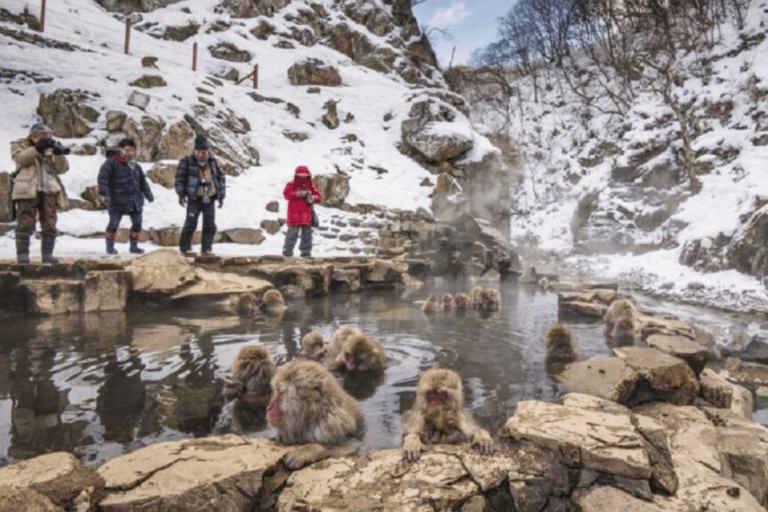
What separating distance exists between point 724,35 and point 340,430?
98.6 ft

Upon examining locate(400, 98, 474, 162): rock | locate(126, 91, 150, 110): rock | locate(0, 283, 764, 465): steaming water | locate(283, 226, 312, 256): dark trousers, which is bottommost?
locate(0, 283, 764, 465): steaming water

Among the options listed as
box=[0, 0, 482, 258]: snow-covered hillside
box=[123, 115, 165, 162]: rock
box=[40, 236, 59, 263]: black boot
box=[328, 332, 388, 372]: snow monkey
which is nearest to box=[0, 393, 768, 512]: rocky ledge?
box=[328, 332, 388, 372]: snow monkey

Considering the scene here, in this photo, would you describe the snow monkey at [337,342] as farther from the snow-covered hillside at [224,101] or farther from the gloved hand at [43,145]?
the snow-covered hillside at [224,101]

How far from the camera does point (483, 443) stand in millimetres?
2438

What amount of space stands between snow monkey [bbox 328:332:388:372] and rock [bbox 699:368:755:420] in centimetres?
261

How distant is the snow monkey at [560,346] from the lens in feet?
14.8

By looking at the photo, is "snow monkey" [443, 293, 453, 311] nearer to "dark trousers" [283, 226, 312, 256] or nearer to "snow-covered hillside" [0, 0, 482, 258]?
"dark trousers" [283, 226, 312, 256]

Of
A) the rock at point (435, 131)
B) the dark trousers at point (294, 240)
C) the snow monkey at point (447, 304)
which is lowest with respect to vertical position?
the snow monkey at point (447, 304)

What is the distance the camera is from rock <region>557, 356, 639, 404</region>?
3334 millimetres

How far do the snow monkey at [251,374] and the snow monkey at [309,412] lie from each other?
2.52ft

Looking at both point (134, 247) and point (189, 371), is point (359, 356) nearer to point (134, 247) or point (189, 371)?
point (189, 371)

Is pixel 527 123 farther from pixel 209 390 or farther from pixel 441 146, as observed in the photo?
pixel 209 390

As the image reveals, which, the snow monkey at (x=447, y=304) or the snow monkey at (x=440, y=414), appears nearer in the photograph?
the snow monkey at (x=440, y=414)

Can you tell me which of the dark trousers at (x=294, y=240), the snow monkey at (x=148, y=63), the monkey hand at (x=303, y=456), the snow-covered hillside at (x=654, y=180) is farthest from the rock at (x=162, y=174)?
the snow-covered hillside at (x=654, y=180)
